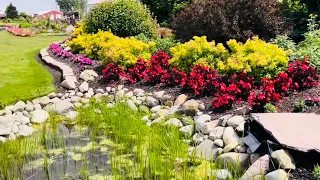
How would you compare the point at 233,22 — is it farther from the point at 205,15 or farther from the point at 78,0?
the point at 78,0

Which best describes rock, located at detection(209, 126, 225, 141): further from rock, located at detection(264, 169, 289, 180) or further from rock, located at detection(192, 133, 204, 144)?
rock, located at detection(264, 169, 289, 180)

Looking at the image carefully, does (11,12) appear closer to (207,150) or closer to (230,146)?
(207,150)

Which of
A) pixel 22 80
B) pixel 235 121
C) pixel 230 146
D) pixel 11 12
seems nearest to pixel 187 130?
pixel 235 121

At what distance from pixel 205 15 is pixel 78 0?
176ft

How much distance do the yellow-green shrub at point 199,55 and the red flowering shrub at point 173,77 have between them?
20cm

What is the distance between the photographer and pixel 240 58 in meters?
6.29

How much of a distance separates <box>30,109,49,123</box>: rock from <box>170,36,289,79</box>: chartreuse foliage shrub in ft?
8.18

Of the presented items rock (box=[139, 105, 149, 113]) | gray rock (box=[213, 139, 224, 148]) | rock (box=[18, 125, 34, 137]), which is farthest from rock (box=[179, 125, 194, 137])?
rock (box=[18, 125, 34, 137])

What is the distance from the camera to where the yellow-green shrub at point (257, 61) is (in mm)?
6150

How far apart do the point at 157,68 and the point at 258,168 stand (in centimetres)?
392

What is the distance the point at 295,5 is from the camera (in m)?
12.0

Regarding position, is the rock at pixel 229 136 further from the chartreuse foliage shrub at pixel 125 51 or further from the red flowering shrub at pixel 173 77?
the chartreuse foliage shrub at pixel 125 51

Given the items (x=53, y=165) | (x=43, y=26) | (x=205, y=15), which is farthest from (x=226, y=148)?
(x=43, y=26)

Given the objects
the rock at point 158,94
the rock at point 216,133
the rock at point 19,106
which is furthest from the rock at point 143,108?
the rock at point 19,106
